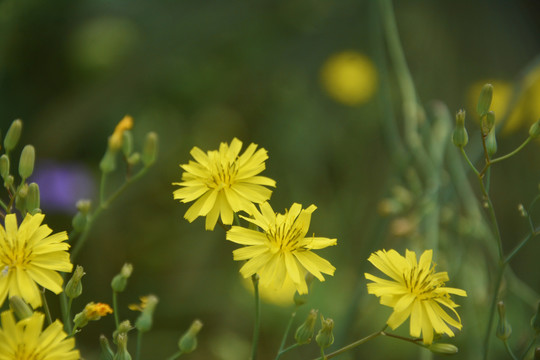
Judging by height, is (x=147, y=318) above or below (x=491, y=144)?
below

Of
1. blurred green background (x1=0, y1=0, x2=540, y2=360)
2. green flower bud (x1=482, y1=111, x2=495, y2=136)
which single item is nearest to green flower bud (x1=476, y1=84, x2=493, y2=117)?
green flower bud (x1=482, y1=111, x2=495, y2=136)

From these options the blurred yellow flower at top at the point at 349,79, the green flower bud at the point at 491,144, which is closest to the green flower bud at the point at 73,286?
the green flower bud at the point at 491,144

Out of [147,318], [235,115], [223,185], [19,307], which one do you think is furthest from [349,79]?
[19,307]

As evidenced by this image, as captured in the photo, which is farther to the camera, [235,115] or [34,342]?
[235,115]

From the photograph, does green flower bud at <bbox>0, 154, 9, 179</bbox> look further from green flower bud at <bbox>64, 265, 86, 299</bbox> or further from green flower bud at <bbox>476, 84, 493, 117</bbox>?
green flower bud at <bbox>476, 84, 493, 117</bbox>

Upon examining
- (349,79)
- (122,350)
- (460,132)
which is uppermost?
(349,79)

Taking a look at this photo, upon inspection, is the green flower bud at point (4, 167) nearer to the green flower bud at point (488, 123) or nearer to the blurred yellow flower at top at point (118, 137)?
the blurred yellow flower at top at point (118, 137)

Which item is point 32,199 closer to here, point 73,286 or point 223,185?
point 73,286

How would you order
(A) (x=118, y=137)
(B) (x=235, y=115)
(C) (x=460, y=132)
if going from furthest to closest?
(B) (x=235, y=115) < (A) (x=118, y=137) < (C) (x=460, y=132)
